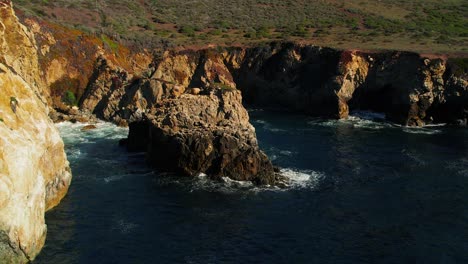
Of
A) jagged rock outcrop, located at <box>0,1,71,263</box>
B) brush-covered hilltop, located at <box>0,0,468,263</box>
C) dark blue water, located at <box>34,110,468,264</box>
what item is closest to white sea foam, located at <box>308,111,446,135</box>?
brush-covered hilltop, located at <box>0,0,468,263</box>

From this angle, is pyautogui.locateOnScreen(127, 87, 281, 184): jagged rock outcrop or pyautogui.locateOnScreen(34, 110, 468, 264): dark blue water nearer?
pyautogui.locateOnScreen(34, 110, 468, 264): dark blue water

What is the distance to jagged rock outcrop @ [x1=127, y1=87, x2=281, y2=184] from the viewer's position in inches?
2403

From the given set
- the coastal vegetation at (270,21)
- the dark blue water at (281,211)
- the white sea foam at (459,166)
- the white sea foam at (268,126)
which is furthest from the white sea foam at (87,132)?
the white sea foam at (459,166)

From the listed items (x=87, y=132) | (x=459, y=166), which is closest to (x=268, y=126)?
(x=87, y=132)

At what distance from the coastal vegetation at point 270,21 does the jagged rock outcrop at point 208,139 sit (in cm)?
4628

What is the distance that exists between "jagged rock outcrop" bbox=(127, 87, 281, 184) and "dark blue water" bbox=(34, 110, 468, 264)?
229cm

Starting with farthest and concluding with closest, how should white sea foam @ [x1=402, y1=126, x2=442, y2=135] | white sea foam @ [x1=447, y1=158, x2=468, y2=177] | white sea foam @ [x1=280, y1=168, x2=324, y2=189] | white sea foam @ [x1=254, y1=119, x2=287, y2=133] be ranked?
white sea foam @ [x1=254, y1=119, x2=287, y2=133] < white sea foam @ [x1=402, y1=126, x2=442, y2=135] < white sea foam @ [x1=447, y1=158, x2=468, y2=177] < white sea foam @ [x1=280, y1=168, x2=324, y2=189]

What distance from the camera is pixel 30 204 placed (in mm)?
40062

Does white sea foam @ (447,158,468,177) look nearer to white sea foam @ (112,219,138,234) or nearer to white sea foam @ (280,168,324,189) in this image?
white sea foam @ (280,168,324,189)

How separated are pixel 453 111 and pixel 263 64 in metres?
40.0

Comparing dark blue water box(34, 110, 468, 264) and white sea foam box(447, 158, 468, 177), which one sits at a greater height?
white sea foam box(447, 158, 468, 177)

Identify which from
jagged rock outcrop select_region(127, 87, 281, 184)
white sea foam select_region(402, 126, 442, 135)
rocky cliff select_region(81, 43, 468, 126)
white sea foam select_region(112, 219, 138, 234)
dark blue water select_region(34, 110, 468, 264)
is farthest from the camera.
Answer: rocky cliff select_region(81, 43, 468, 126)

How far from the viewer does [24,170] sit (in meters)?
39.7

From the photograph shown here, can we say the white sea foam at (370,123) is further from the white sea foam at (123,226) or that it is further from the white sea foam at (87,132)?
the white sea foam at (123,226)
